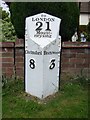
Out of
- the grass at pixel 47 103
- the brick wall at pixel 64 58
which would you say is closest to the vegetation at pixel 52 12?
the brick wall at pixel 64 58

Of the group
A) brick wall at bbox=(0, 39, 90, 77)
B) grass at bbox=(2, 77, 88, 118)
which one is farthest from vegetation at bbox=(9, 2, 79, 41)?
grass at bbox=(2, 77, 88, 118)

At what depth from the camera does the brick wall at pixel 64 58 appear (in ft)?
20.7

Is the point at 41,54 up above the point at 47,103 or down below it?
above

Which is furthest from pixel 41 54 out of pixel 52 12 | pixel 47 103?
pixel 52 12

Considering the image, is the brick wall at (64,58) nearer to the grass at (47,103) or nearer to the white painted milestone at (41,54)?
the grass at (47,103)

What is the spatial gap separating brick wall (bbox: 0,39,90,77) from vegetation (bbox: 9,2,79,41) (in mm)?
252

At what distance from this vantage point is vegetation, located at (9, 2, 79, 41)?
6.07 meters

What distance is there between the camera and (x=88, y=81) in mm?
5988

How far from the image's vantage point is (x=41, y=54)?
5074mm

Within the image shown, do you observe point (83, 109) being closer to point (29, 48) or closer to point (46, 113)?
point (46, 113)

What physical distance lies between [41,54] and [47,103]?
76 cm

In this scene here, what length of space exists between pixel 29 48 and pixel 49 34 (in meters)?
0.39

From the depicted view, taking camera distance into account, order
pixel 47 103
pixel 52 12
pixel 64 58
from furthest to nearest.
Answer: pixel 64 58, pixel 52 12, pixel 47 103

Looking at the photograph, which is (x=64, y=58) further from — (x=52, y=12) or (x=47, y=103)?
(x=47, y=103)
